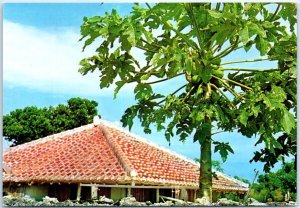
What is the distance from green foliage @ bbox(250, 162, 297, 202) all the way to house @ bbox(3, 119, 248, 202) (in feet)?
0.26

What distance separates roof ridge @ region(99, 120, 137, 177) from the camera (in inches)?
112

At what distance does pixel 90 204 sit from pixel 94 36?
85cm

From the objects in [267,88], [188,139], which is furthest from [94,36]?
[267,88]

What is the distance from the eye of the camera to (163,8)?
268cm

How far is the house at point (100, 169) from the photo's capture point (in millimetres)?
2816

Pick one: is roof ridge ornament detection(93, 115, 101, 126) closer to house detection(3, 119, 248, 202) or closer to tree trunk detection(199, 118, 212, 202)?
house detection(3, 119, 248, 202)

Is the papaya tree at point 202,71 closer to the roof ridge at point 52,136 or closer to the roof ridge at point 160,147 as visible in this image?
the roof ridge at point 160,147

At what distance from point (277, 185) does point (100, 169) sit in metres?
0.91

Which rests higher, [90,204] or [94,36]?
[94,36]

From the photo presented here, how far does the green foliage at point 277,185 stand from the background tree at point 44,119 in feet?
3.08

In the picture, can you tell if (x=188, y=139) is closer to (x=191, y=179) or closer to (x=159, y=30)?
(x=191, y=179)

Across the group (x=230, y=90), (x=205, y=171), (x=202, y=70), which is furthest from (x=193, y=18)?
(x=205, y=171)

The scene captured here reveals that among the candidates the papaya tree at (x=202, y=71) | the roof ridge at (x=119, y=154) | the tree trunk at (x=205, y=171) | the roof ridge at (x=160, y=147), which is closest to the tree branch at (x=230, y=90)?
the papaya tree at (x=202, y=71)

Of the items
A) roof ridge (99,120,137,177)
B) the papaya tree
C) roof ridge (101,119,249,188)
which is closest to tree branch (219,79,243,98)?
the papaya tree
